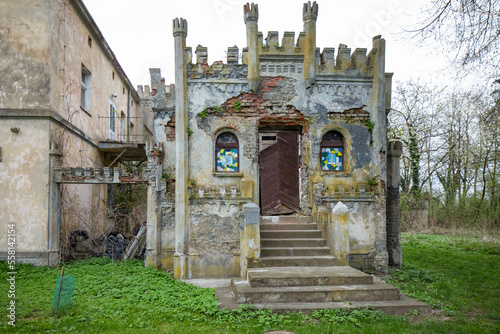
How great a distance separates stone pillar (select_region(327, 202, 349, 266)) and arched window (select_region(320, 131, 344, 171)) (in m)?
1.91

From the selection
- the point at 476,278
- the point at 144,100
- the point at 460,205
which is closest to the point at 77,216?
the point at 476,278

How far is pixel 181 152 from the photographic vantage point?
10.5 m

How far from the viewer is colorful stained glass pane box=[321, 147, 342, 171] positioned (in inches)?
440

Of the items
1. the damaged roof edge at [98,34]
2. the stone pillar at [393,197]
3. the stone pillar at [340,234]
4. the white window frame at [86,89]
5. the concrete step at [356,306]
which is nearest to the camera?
the concrete step at [356,306]

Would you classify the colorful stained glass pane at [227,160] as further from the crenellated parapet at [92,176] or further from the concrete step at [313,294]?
the concrete step at [313,294]

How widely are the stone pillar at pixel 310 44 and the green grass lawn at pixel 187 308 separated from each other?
19.2 feet

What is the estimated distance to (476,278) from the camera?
Result: 9805mm

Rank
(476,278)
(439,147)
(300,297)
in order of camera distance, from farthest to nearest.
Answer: (439,147) < (476,278) < (300,297)

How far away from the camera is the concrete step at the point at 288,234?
401 inches

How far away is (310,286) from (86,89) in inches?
446

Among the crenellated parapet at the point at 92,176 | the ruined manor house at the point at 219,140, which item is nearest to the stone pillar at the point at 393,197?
the ruined manor house at the point at 219,140

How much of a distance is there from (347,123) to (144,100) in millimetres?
16658

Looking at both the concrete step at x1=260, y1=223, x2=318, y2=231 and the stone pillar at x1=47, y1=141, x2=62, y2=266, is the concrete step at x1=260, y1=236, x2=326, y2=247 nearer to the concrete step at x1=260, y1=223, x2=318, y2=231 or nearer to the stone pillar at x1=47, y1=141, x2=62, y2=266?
the concrete step at x1=260, y1=223, x2=318, y2=231

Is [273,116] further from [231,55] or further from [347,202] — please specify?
[347,202]
